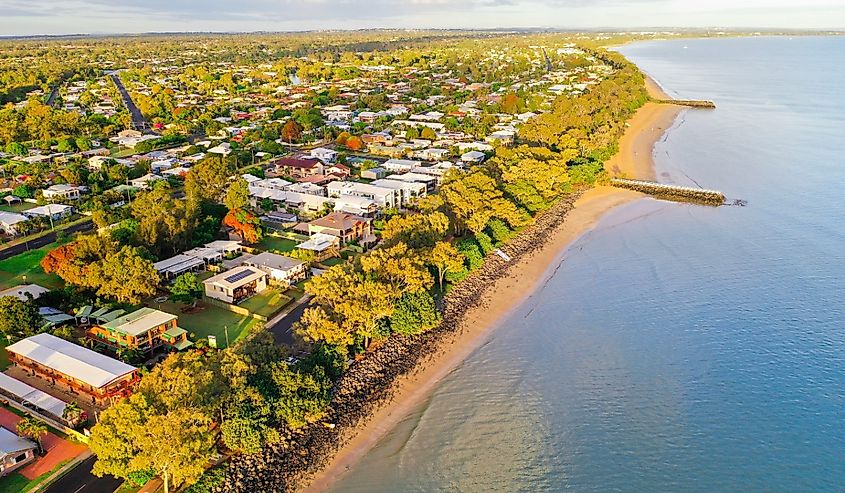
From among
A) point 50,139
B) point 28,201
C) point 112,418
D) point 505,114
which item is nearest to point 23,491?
point 112,418

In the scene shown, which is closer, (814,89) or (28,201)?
(28,201)

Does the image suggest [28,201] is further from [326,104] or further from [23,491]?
[326,104]

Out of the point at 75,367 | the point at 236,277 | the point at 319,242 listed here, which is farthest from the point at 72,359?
the point at 319,242

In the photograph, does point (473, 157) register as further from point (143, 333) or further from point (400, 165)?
point (143, 333)

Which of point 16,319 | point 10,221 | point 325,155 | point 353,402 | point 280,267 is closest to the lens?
point 353,402

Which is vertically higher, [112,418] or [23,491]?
[112,418]

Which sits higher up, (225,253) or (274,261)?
(274,261)
